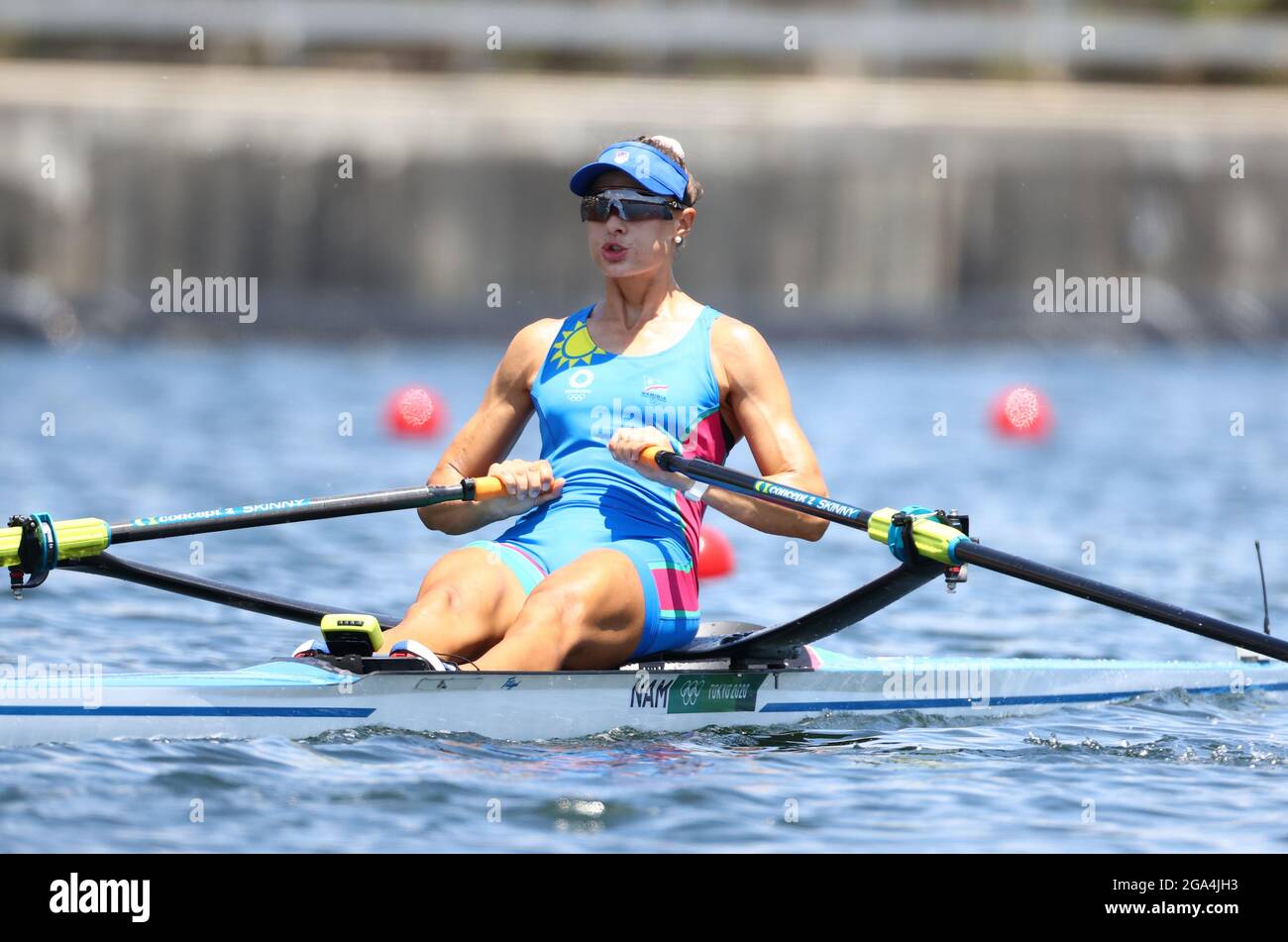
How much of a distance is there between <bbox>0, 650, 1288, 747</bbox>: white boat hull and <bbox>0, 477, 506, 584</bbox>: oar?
467mm

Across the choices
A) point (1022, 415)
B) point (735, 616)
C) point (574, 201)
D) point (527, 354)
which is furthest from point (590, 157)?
point (527, 354)

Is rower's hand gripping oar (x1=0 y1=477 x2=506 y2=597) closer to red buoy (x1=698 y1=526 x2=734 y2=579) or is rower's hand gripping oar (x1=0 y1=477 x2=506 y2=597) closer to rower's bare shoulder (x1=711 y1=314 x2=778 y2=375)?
rower's bare shoulder (x1=711 y1=314 x2=778 y2=375)

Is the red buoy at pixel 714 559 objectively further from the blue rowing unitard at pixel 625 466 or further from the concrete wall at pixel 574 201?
the concrete wall at pixel 574 201

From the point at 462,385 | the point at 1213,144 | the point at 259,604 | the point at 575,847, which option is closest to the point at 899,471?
the point at 462,385

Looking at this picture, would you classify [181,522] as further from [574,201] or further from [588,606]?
[574,201]

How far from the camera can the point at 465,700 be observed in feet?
18.5

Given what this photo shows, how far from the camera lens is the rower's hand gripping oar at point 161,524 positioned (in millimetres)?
5773

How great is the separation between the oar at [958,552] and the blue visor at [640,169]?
87 cm

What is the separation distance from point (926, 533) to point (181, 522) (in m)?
2.35

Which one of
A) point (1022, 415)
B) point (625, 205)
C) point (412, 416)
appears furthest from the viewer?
point (1022, 415)

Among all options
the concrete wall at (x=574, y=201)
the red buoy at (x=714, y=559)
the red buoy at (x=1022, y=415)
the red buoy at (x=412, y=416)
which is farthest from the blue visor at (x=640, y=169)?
the concrete wall at (x=574, y=201)

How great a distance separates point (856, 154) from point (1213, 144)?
15.5 ft
